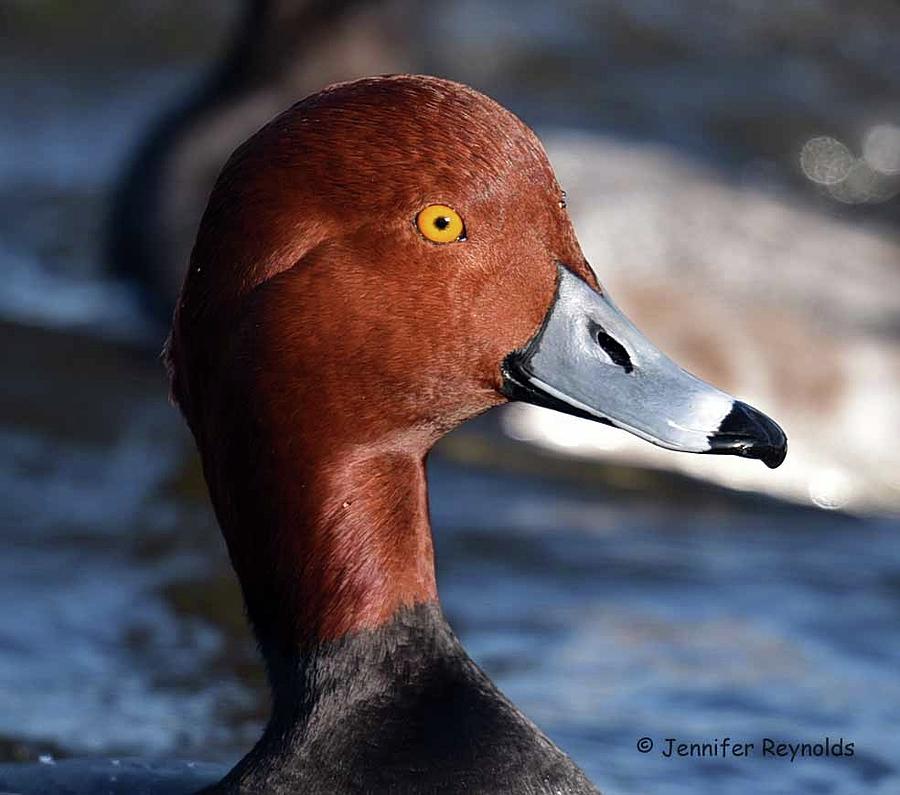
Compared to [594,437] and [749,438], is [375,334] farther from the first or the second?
[594,437]

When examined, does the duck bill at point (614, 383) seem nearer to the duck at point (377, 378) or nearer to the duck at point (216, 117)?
the duck at point (377, 378)

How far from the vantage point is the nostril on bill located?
3461mm

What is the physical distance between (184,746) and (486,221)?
204cm

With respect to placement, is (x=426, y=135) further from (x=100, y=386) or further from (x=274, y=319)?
(x=100, y=386)

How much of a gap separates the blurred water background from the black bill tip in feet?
5.36

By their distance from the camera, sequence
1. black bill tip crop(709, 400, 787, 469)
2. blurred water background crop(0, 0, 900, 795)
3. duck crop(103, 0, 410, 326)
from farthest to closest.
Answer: duck crop(103, 0, 410, 326) → blurred water background crop(0, 0, 900, 795) → black bill tip crop(709, 400, 787, 469)

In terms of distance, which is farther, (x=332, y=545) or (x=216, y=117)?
(x=216, y=117)

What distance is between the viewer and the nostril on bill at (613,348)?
3.46 metres

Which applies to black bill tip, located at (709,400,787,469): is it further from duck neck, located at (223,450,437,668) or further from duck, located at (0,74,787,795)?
duck neck, located at (223,450,437,668)

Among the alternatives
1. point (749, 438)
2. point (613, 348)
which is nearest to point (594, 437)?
point (613, 348)

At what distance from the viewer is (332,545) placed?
3.40 m

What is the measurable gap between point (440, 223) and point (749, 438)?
653 mm

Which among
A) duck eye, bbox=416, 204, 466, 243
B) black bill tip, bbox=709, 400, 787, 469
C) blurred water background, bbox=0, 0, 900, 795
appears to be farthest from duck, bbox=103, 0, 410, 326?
black bill tip, bbox=709, 400, 787, 469

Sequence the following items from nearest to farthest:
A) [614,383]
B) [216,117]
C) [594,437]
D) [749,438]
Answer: [749,438], [614,383], [594,437], [216,117]
